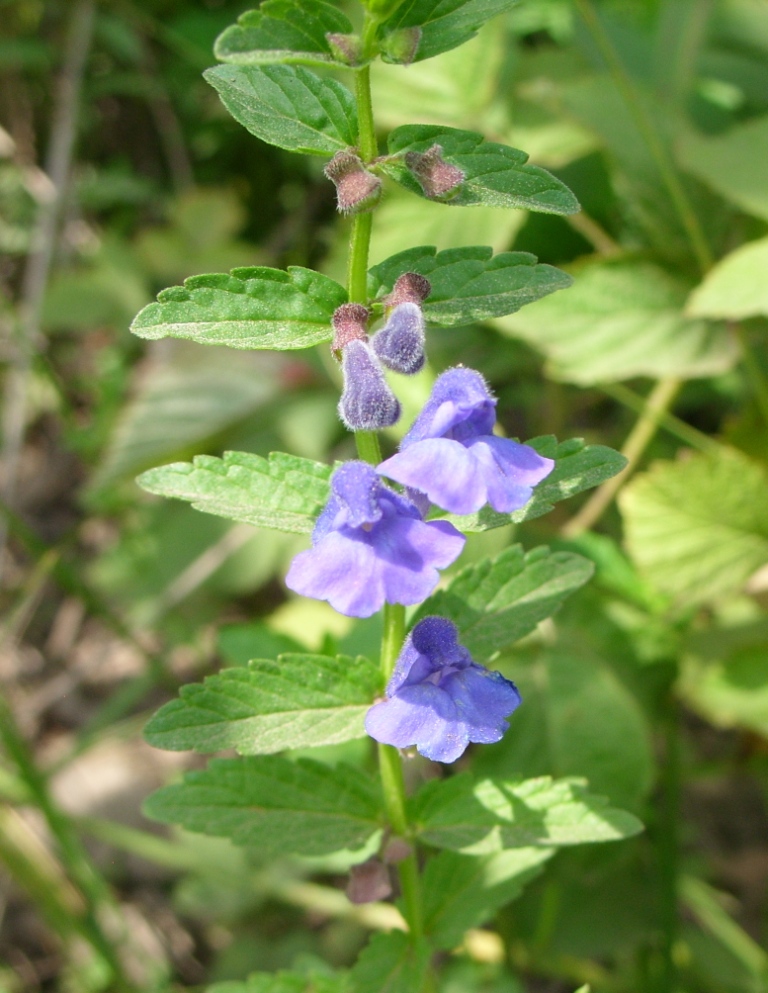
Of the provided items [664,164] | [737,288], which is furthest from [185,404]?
[737,288]

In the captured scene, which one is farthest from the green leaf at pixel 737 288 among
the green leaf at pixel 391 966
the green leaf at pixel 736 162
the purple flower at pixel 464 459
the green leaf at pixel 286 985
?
the green leaf at pixel 286 985

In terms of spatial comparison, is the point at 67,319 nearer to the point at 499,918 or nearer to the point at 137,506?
the point at 137,506

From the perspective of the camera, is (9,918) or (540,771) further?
(9,918)

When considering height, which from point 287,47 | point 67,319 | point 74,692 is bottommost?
point 74,692

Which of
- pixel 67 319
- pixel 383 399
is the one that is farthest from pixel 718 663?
pixel 67 319

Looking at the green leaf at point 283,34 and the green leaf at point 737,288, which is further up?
the green leaf at point 283,34

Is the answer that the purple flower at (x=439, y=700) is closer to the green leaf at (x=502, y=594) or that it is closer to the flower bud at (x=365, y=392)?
the green leaf at (x=502, y=594)

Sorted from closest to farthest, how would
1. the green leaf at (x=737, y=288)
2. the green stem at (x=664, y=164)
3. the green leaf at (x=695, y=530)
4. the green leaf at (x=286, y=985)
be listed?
the green leaf at (x=286, y=985) → the green leaf at (x=737, y=288) → the green leaf at (x=695, y=530) → the green stem at (x=664, y=164)
